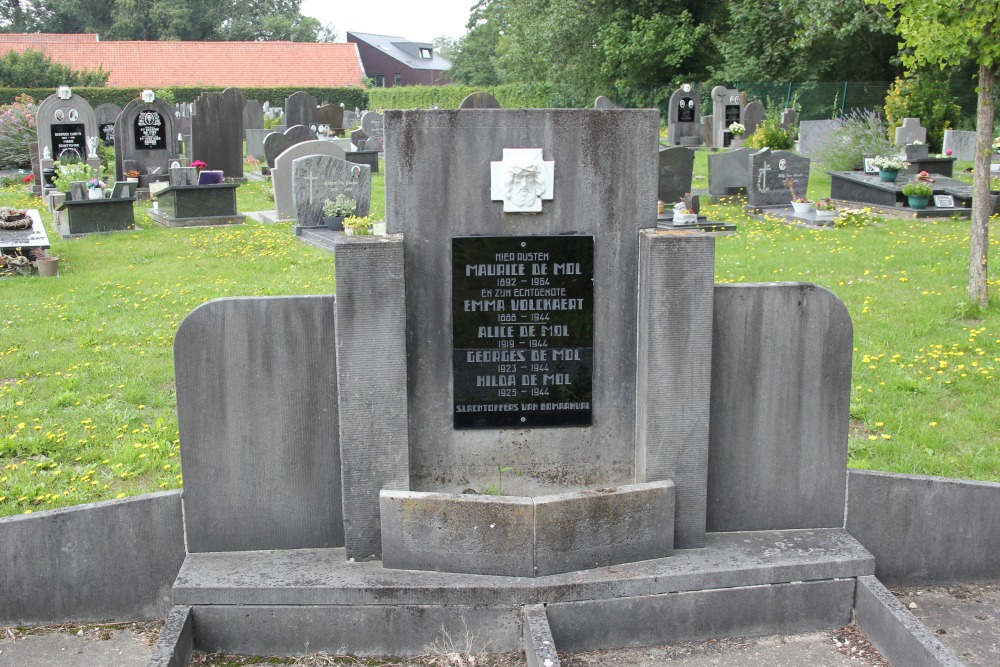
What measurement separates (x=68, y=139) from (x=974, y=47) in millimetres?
17745

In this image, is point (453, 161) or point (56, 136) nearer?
point (453, 161)

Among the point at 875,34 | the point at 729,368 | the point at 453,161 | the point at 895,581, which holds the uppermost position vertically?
the point at 875,34

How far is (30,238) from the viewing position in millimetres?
12266

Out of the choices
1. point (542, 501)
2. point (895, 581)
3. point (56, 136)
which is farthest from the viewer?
point (56, 136)

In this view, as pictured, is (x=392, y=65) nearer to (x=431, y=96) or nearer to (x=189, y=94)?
(x=431, y=96)

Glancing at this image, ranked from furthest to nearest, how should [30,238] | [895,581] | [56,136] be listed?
[56,136] < [30,238] < [895,581]

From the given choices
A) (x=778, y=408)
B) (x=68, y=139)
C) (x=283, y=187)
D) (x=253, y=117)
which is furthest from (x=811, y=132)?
(x=778, y=408)

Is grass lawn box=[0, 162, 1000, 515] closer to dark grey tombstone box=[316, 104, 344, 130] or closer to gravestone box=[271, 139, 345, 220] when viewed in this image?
gravestone box=[271, 139, 345, 220]

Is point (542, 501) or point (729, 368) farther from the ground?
point (729, 368)

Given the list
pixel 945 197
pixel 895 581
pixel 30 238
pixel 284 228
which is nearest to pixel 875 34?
pixel 945 197

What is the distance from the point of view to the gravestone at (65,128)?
20.1 metres

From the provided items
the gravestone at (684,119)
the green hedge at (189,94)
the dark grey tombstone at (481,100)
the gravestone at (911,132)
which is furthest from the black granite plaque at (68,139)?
the green hedge at (189,94)

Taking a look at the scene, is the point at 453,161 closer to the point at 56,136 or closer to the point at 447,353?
the point at 447,353

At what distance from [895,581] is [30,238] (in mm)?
11196
